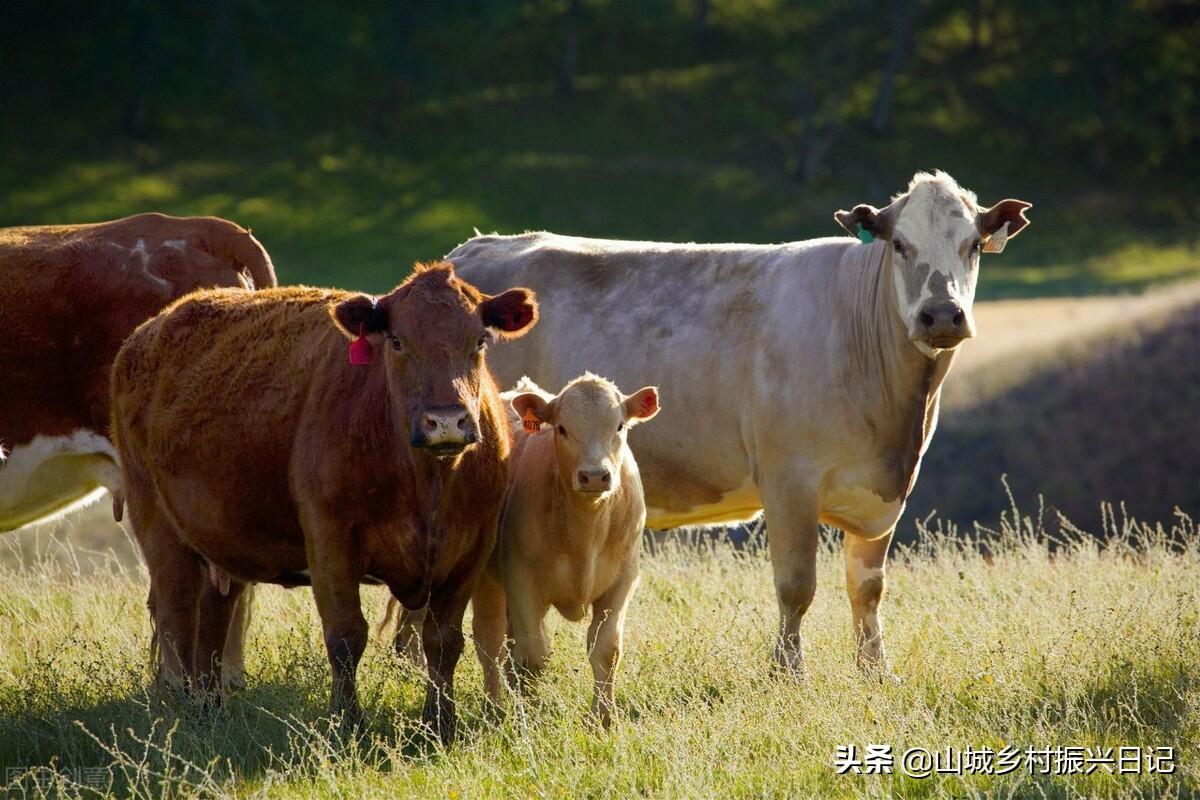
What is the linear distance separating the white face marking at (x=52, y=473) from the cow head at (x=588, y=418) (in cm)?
288

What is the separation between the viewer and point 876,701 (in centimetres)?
708

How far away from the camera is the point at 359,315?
6.83 m

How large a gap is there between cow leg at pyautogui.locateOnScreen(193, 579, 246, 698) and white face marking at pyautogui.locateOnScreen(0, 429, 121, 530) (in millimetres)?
1403

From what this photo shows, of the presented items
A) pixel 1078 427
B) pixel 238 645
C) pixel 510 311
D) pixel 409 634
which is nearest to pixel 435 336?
pixel 510 311

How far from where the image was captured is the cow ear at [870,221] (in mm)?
8297

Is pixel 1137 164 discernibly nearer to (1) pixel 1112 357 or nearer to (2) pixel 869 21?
(2) pixel 869 21

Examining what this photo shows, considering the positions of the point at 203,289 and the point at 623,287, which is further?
the point at 623,287

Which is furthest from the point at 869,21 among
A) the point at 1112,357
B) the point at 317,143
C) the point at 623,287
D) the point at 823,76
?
the point at 623,287

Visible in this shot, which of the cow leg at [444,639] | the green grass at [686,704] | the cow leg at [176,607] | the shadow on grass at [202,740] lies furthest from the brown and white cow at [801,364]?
the cow leg at [176,607]

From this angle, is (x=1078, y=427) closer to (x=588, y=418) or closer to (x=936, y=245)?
(x=936, y=245)

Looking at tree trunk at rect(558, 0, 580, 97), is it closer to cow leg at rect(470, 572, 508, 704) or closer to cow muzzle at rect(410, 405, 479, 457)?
cow leg at rect(470, 572, 508, 704)

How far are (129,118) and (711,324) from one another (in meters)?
42.1

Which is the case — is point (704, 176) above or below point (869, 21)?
below

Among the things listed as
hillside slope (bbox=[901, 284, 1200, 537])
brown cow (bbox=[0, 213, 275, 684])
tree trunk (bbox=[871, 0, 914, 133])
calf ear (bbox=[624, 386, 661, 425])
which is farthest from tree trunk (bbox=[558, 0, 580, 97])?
calf ear (bbox=[624, 386, 661, 425])
